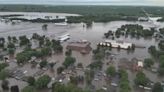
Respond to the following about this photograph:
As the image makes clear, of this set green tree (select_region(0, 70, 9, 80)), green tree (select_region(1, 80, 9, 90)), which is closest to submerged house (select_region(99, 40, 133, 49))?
green tree (select_region(0, 70, 9, 80))

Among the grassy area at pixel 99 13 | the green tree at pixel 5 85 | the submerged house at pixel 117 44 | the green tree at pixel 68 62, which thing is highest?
the green tree at pixel 68 62

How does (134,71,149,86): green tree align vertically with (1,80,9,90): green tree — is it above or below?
above

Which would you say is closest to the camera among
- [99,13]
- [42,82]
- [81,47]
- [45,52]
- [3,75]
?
[42,82]

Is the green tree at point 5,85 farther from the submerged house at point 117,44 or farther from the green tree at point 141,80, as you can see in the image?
the submerged house at point 117,44

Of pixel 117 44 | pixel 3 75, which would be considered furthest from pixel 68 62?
pixel 117 44

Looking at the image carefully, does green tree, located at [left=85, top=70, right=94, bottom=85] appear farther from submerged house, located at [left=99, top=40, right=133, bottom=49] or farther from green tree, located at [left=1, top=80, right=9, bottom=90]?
submerged house, located at [left=99, top=40, right=133, bottom=49]

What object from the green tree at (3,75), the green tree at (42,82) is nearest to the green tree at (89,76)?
the green tree at (42,82)

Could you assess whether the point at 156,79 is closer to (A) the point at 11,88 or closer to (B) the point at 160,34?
(A) the point at 11,88

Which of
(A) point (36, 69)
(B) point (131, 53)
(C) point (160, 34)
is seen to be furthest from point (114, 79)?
(C) point (160, 34)

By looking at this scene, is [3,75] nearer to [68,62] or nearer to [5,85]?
[5,85]

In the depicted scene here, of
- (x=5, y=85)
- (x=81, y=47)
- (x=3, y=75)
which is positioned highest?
(x=3, y=75)

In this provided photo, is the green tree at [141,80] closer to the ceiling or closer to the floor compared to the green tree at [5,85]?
closer to the ceiling
